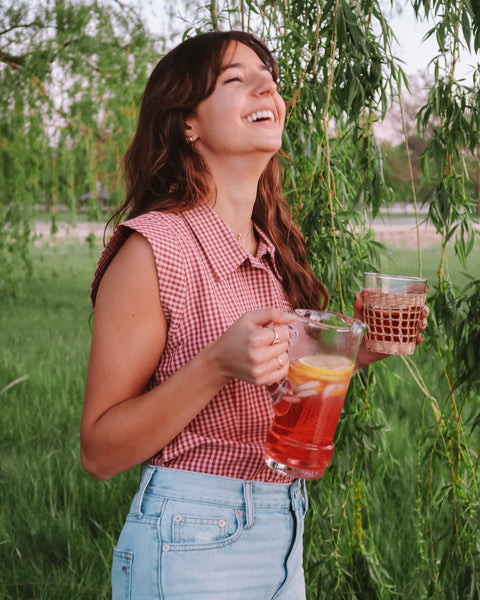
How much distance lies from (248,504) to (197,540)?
106 mm

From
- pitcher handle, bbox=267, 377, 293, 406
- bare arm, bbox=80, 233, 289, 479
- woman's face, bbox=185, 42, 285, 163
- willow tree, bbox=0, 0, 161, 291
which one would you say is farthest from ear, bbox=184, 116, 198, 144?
willow tree, bbox=0, 0, 161, 291

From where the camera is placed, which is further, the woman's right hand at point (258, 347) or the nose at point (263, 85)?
the nose at point (263, 85)

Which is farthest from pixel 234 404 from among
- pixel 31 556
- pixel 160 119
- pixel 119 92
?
pixel 119 92

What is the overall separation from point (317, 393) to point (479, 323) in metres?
0.71

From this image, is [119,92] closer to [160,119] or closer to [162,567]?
[160,119]

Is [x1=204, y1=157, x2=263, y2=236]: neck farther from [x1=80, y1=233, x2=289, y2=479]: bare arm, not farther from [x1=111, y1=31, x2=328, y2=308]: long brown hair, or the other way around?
Answer: [x1=80, y1=233, x2=289, y2=479]: bare arm

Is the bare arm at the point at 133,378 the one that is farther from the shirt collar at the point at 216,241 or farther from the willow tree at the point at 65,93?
the willow tree at the point at 65,93

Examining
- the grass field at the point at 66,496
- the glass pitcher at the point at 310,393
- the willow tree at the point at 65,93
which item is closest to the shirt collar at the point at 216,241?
the glass pitcher at the point at 310,393

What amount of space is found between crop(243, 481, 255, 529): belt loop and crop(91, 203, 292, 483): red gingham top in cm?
2

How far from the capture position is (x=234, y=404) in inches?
49.7

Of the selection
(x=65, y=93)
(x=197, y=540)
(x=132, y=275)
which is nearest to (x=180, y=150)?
(x=132, y=275)

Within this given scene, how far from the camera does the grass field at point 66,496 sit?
2580 millimetres

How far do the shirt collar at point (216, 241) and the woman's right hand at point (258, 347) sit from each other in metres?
0.28

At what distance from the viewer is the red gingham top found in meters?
1.22
